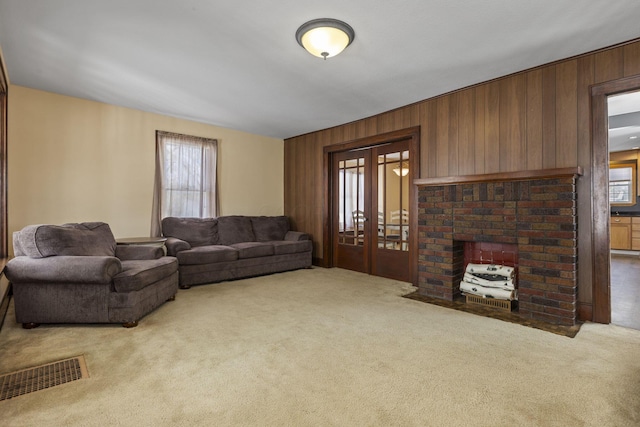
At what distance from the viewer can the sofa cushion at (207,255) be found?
4215 mm

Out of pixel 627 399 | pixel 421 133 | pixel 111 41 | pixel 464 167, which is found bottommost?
pixel 627 399

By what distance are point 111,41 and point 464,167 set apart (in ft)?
13.1

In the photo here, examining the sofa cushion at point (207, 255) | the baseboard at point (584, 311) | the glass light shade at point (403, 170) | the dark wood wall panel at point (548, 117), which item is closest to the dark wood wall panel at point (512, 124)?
the dark wood wall panel at point (548, 117)

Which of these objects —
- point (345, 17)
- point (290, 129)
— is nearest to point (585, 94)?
point (345, 17)

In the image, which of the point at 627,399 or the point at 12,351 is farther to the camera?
the point at 12,351

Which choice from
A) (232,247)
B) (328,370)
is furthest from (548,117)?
(232,247)

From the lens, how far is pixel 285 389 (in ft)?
5.96

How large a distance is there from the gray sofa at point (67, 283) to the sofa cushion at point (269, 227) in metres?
2.74

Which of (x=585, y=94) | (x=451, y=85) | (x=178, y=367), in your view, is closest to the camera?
(x=178, y=367)

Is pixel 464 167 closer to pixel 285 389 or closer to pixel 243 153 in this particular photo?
pixel 285 389

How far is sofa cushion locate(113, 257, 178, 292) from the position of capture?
277 centimetres

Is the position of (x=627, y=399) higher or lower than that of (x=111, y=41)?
lower

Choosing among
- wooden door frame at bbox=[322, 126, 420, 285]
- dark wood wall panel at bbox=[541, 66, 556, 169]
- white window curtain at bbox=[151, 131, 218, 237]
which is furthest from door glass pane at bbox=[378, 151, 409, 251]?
white window curtain at bbox=[151, 131, 218, 237]

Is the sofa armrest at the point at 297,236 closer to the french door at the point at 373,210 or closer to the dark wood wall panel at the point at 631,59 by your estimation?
the french door at the point at 373,210
